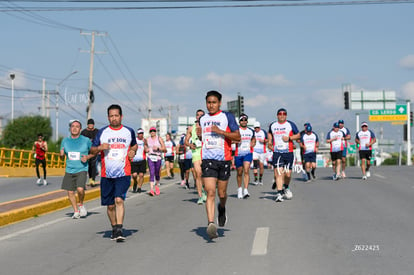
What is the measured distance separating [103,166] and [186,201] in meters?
6.04

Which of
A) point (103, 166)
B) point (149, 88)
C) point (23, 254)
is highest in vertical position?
point (149, 88)

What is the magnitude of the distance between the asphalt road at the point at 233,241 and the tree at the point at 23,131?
244ft

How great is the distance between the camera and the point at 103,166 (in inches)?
340

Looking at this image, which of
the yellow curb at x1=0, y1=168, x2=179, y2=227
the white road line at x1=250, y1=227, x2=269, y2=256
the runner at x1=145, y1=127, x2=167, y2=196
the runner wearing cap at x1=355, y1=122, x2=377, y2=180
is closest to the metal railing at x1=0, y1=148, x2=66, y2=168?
the runner at x1=145, y1=127, x2=167, y2=196

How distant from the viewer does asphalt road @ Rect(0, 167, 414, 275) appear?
254 inches

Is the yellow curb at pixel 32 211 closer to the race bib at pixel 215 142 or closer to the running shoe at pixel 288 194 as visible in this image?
the race bib at pixel 215 142

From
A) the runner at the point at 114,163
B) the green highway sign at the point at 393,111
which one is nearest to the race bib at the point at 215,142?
the runner at the point at 114,163

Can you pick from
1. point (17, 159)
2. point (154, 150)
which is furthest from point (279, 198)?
point (17, 159)

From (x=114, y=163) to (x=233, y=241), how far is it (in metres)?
1.99

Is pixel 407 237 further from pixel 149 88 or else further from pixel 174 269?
pixel 149 88

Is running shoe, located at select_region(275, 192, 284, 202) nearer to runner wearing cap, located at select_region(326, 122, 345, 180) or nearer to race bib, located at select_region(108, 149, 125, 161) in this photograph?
race bib, located at select_region(108, 149, 125, 161)

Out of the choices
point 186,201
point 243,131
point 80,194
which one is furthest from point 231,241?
point 243,131

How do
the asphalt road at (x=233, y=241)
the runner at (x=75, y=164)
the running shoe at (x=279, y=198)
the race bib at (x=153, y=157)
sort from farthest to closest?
the race bib at (x=153, y=157) → the running shoe at (x=279, y=198) → the runner at (x=75, y=164) → the asphalt road at (x=233, y=241)

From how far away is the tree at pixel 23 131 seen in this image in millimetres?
84438
